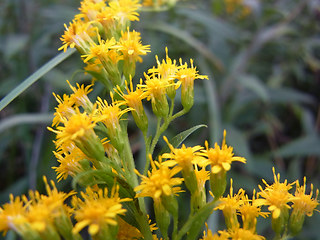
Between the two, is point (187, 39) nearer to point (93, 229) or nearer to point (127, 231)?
point (127, 231)

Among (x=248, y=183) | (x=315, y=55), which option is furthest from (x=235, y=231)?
(x=315, y=55)

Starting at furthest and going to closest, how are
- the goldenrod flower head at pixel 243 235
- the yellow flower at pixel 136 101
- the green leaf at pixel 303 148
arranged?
the green leaf at pixel 303 148
the yellow flower at pixel 136 101
the goldenrod flower head at pixel 243 235

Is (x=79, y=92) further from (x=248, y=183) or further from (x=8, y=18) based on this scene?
(x=8, y=18)

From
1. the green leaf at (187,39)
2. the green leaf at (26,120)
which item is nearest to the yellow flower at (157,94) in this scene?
the green leaf at (26,120)

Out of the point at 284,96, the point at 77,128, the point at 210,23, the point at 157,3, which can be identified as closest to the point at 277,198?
the point at 77,128

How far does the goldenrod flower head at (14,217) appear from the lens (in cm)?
67

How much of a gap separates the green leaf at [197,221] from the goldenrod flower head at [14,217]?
1.12ft

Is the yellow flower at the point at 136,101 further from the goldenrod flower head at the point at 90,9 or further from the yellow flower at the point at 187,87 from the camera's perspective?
the goldenrod flower head at the point at 90,9

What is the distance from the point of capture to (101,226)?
2.30 ft

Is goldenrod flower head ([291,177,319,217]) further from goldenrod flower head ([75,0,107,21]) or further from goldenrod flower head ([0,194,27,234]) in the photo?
goldenrod flower head ([75,0,107,21])

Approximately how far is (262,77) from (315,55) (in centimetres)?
59

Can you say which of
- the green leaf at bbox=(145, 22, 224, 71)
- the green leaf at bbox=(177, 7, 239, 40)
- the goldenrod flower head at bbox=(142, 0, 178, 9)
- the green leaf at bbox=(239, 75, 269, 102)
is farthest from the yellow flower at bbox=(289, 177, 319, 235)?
the green leaf at bbox=(177, 7, 239, 40)

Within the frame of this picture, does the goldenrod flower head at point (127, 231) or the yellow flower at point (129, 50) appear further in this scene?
the yellow flower at point (129, 50)

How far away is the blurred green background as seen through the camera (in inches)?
81.4
